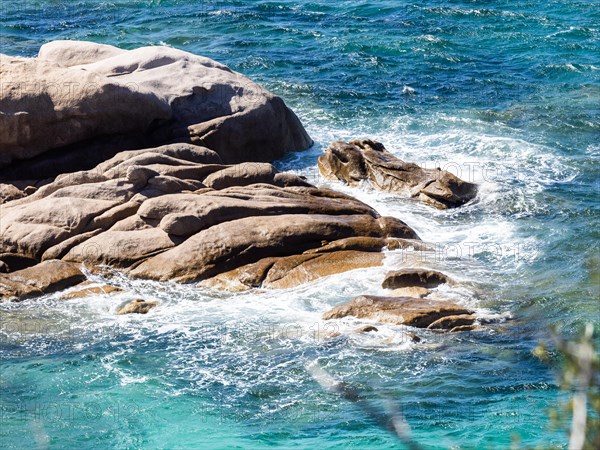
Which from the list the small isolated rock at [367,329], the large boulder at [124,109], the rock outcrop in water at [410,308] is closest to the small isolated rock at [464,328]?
the rock outcrop in water at [410,308]

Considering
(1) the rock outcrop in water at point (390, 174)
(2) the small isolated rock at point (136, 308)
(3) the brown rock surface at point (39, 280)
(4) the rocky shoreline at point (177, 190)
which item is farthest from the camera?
(1) the rock outcrop in water at point (390, 174)

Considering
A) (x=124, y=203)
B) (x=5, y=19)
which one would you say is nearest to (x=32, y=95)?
(x=124, y=203)

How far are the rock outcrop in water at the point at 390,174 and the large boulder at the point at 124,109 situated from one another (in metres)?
1.71

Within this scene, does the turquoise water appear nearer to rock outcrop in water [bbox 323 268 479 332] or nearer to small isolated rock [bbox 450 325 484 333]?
small isolated rock [bbox 450 325 484 333]

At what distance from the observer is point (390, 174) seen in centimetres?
2041

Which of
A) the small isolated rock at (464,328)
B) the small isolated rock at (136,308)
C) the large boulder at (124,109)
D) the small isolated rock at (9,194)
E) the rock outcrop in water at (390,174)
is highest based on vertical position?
the large boulder at (124,109)

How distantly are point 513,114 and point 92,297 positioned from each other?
13.7m

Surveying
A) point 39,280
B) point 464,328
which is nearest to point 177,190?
point 39,280

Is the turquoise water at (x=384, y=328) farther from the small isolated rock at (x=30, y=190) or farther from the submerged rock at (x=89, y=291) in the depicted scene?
the small isolated rock at (x=30, y=190)

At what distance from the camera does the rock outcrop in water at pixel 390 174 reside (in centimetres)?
1962

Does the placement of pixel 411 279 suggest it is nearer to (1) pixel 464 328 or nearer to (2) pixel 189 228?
(1) pixel 464 328

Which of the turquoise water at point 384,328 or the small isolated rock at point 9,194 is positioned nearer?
the turquoise water at point 384,328

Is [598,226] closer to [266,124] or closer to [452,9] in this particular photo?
[266,124]

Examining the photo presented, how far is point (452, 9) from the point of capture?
34.4 meters
